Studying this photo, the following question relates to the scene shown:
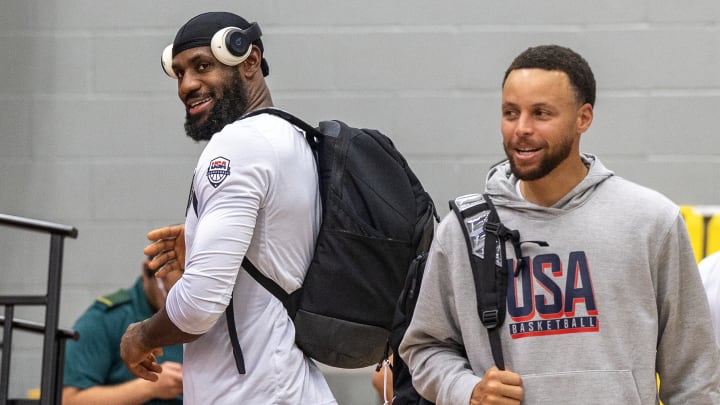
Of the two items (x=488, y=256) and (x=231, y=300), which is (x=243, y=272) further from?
(x=488, y=256)

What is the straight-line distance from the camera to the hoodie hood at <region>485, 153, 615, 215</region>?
79.3 inches

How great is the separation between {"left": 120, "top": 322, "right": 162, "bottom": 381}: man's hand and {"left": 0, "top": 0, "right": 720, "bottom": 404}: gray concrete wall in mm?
2070

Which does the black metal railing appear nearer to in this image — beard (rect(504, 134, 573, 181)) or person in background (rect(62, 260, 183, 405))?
person in background (rect(62, 260, 183, 405))

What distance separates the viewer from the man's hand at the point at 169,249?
253cm

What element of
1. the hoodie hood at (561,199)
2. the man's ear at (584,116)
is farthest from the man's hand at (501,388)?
the man's ear at (584,116)

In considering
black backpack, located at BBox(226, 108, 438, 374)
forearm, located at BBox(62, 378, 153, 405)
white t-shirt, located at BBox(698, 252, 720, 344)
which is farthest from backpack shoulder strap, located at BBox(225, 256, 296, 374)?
forearm, located at BBox(62, 378, 153, 405)

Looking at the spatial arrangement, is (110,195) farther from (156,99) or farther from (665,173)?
(665,173)

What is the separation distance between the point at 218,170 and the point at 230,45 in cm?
35

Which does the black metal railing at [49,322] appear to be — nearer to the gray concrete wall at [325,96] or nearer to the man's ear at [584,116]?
the man's ear at [584,116]

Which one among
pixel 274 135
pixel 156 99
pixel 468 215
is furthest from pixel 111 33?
pixel 468 215

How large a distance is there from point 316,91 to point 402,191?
2.16 meters

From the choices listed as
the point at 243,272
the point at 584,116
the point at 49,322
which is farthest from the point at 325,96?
the point at 584,116

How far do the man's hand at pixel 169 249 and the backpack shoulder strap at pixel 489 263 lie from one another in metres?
0.77

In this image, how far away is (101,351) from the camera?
372 centimetres
